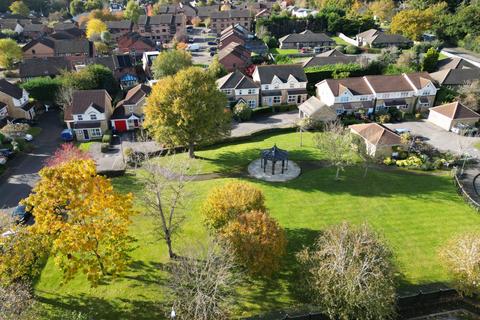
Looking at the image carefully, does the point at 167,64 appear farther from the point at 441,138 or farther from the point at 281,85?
the point at 441,138

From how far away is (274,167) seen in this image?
52625 mm

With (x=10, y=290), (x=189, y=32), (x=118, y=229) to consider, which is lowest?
(x=10, y=290)

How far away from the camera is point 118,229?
93.5ft

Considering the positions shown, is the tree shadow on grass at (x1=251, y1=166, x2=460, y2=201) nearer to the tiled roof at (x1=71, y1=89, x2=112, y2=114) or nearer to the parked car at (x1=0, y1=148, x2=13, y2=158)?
the tiled roof at (x1=71, y1=89, x2=112, y2=114)

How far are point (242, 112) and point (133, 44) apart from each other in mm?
66646

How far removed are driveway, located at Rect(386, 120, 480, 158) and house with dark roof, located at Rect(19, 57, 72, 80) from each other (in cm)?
8920

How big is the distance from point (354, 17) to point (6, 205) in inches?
5607

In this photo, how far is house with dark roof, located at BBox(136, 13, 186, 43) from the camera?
148 metres

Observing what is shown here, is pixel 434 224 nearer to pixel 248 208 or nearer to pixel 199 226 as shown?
pixel 248 208

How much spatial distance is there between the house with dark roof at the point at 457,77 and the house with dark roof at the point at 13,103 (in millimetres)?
95678

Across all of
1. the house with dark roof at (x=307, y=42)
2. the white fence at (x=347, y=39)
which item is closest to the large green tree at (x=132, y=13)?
the house with dark roof at (x=307, y=42)

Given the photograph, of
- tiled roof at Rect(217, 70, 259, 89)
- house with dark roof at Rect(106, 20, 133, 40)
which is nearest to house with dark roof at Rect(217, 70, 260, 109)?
tiled roof at Rect(217, 70, 259, 89)

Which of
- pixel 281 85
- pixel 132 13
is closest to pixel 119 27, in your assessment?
pixel 132 13

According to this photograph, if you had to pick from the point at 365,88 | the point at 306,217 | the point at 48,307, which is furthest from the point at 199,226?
the point at 365,88
